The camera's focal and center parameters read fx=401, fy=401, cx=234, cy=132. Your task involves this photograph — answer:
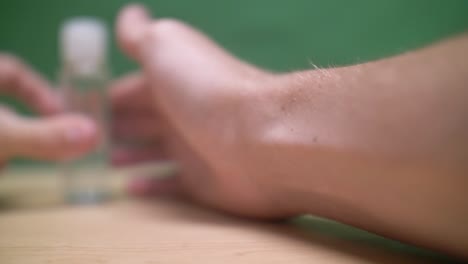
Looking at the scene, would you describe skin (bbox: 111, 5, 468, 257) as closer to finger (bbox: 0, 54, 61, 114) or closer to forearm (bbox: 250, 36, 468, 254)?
forearm (bbox: 250, 36, 468, 254)

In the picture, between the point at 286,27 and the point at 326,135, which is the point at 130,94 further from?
the point at 326,135

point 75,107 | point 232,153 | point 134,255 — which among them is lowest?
point 134,255

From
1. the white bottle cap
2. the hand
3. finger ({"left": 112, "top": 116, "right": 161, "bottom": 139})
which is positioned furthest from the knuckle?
finger ({"left": 112, "top": 116, "right": 161, "bottom": 139})

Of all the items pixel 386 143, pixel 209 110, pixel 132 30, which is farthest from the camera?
pixel 132 30

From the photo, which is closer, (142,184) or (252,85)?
(252,85)

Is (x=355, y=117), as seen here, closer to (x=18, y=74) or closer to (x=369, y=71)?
(x=369, y=71)

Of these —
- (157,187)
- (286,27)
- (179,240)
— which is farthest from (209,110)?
(286,27)

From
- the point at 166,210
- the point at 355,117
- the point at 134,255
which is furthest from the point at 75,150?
the point at 355,117
